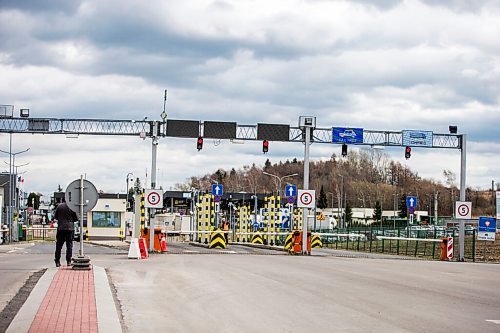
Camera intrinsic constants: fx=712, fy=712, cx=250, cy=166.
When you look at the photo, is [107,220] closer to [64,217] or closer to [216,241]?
[216,241]

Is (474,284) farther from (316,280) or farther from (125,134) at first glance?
(125,134)

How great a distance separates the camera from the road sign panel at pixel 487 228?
3447 cm

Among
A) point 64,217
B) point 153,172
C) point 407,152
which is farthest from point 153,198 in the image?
point 407,152

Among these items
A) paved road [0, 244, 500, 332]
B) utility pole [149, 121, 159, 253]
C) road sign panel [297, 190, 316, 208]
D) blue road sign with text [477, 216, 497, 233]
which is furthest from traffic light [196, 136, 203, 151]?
blue road sign with text [477, 216, 497, 233]

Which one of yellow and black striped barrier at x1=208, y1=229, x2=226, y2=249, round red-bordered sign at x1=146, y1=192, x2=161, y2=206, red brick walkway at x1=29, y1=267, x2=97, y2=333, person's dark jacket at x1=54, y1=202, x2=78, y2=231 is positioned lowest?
yellow and black striped barrier at x1=208, y1=229, x2=226, y2=249

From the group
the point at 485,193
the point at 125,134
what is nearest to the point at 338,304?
the point at 125,134

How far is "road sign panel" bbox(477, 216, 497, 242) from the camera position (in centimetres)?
3447

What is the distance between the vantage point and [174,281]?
56.2 feet

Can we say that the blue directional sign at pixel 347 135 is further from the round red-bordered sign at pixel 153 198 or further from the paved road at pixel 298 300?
the paved road at pixel 298 300

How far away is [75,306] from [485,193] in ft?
482

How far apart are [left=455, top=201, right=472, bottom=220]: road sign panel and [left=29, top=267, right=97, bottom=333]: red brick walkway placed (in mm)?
23269

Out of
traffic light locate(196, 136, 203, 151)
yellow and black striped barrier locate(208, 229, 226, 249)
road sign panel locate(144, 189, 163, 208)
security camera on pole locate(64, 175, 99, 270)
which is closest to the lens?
security camera on pole locate(64, 175, 99, 270)

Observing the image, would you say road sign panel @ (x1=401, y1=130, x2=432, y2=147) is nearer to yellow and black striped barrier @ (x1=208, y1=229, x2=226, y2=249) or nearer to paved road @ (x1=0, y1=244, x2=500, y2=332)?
yellow and black striped barrier @ (x1=208, y1=229, x2=226, y2=249)

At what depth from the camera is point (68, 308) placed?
1135 cm
